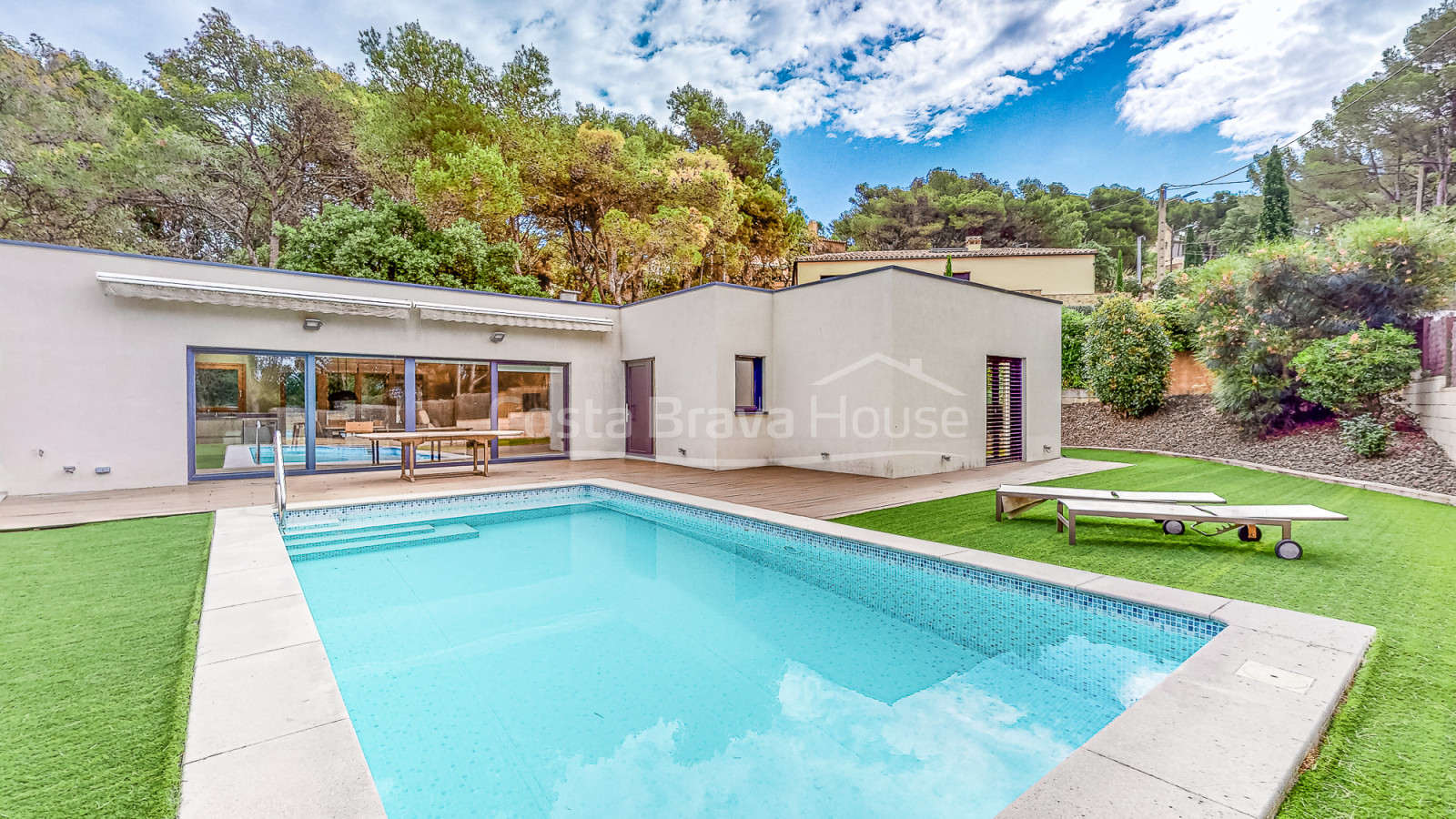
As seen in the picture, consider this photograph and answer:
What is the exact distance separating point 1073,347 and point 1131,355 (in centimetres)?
315

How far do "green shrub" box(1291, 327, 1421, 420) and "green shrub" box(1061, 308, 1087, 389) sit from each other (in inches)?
312

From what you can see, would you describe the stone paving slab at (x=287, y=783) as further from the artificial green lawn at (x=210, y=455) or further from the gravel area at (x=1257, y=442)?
the gravel area at (x=1257, y=442)

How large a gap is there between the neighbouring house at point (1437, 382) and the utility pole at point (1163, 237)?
3124 centimetres

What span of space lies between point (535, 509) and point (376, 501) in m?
2.08

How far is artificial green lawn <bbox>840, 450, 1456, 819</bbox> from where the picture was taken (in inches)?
84.5

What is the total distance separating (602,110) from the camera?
24297mm

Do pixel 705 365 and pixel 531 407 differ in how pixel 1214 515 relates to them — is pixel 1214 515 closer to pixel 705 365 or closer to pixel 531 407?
pixel 705 365

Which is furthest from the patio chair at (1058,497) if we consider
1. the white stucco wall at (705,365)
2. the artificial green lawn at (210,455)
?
the artificial green lawn at (210,455)

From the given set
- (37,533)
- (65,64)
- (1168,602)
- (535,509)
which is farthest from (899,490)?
(65,64)

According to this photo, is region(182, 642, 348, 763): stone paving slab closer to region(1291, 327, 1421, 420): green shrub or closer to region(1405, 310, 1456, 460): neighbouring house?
region(1405, 310, 1456, 460): neighbouring house

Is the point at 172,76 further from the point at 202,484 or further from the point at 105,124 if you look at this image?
the point at 202,484

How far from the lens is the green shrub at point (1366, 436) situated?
9.12 metres

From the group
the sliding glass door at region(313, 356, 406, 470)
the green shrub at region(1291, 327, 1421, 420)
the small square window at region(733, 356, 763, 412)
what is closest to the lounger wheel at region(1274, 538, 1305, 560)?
the green shrub at region(1291, 327, 1421, 420)

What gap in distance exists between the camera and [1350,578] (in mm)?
4445
